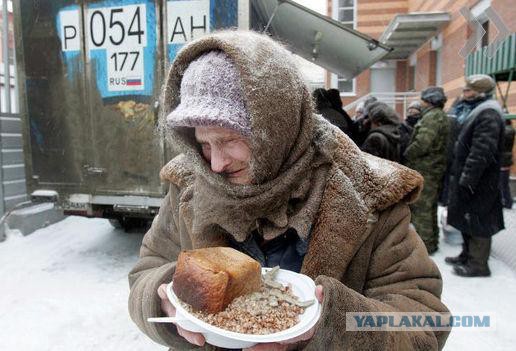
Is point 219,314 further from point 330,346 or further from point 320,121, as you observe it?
point 320,121

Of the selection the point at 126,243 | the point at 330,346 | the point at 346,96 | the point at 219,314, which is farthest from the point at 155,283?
the point at 346,96

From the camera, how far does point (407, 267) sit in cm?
138

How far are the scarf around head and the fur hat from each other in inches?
1.3

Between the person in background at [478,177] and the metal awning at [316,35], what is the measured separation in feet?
4.58

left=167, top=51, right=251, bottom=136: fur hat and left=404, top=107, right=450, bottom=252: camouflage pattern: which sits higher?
left=167, top=51, right=251, bottom=136: fur hat

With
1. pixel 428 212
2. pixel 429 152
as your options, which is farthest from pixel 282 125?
pixel 428 212

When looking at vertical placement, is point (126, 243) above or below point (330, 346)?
below

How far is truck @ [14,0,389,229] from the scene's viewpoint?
14.3ft

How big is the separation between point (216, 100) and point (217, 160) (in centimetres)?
21

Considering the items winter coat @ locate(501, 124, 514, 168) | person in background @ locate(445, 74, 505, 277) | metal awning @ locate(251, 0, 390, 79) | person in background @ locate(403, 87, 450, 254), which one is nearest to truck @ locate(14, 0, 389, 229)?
metal awning @ locate(251, 0, 390, 79)

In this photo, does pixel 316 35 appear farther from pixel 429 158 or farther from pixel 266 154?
pixel 266 154

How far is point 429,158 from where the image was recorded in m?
5.22

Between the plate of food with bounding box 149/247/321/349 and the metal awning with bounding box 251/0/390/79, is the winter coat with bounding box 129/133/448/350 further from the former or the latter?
the metal awning with bounding box 251/0/390/79

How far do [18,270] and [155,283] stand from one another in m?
4.14
